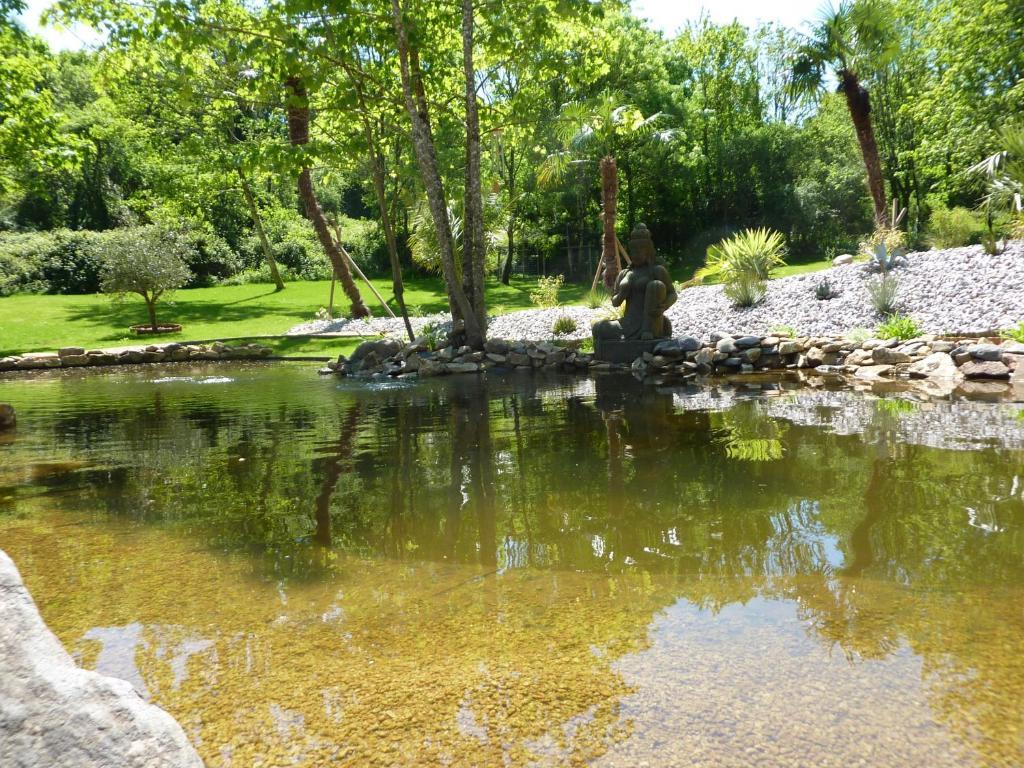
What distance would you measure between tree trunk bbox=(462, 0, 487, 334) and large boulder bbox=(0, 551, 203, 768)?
463 inches

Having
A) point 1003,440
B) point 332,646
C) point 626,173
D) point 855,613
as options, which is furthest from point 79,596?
point 626,173

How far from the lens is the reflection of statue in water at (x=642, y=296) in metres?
11.4

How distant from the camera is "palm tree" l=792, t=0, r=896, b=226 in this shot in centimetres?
2228

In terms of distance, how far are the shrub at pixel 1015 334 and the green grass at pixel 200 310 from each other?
14.8 metres

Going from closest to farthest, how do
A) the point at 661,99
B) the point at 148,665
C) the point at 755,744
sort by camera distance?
A: 1. the point at 755,744
2. the point at 148,665
3. the point at 661,99

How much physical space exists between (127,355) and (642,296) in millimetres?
12639

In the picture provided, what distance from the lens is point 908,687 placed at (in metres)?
2.35

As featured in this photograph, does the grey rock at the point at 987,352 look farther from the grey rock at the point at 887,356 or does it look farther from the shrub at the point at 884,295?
the shrub at the point at 884,295

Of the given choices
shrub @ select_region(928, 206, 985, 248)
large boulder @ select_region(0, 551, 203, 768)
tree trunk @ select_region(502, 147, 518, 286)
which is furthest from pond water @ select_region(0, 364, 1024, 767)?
tree trunk @ select_region(502, 147, 518, 286)

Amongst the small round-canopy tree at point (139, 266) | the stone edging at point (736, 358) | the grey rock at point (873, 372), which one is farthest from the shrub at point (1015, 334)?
the small round-canopy tree at point (139, 266)

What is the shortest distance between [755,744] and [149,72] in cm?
1680

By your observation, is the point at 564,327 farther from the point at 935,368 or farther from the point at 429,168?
the point at 935,368

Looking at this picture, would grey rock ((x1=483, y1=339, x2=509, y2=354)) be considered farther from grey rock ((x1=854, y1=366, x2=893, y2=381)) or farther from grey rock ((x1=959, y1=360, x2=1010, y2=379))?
grey rock ((x1=959, y1=360, x2=1010, y2=379))

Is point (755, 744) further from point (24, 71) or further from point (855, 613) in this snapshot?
point (24, 71)
